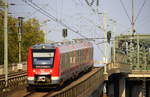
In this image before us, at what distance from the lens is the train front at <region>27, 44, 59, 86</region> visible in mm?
30828

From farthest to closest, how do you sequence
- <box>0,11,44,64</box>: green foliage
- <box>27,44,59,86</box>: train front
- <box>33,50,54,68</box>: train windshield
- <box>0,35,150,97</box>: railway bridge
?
<box>0,11,44,64</box>: green foliage → <box>0,35,150,97</box>: railway bridge → <box>33,50,54,68</box>: train windshield → <box>27,44,59,86</box>: train front

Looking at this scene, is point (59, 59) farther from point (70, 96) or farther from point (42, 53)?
point (70, 96)

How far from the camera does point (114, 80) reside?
91562mm

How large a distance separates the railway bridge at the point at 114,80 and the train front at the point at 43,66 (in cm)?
89

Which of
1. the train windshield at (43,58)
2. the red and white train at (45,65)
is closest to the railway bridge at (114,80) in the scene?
the red and white train at (45,65)

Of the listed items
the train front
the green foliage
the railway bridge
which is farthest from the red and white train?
the green foliage

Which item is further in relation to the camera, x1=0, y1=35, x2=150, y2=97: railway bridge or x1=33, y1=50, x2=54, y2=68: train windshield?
x1=0, y1=35, x2=150, y2=97: railway bridge

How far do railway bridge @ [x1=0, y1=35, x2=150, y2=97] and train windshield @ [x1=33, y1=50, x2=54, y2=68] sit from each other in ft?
6.48

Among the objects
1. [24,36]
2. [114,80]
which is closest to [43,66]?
[24,36]

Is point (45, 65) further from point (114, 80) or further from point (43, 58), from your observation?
point (114, 80)

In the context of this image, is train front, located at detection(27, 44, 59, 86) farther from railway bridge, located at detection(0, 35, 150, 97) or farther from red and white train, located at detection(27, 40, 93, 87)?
railway bridge, located at detection(0, 35, 150, 97)

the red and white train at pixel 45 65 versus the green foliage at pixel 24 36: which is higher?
the green foliage at pixel 24 36

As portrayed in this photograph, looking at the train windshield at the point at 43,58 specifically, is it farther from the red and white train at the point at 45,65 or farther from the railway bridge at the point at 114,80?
the railway bridge at the point at 114,80

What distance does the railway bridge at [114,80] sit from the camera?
105ft
